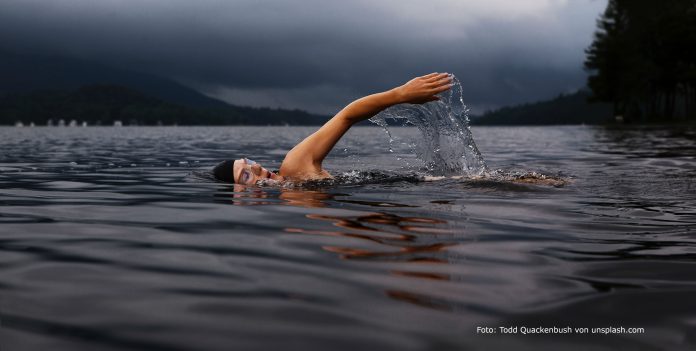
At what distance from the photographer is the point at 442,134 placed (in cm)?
1012

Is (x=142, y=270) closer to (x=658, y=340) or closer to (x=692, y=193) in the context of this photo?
(x=658, y=340)

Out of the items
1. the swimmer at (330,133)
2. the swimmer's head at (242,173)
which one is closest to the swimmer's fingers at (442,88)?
the swimmer at (330,133)

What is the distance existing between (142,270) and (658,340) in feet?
9.44

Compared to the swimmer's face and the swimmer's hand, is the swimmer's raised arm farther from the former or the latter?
the swimmer's face

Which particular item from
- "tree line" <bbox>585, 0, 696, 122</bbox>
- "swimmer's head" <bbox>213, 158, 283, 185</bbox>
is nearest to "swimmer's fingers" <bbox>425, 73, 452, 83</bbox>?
"swimmer's head" <bbox>213, 158, 283, 185</bbox>

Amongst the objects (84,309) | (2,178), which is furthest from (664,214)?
(2,178)

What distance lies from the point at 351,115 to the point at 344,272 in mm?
4782

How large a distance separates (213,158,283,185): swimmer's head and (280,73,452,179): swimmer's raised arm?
0.42m

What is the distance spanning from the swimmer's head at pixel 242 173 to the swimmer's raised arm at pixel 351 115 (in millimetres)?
423

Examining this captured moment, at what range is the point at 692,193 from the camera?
309 inches

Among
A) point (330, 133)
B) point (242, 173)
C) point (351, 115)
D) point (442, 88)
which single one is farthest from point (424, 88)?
point (242, 173)

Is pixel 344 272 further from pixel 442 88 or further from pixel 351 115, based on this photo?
pixel 351 115

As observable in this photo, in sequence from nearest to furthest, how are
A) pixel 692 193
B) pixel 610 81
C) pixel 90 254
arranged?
pixel 90 254
pixel 692 193
pixel 610 81

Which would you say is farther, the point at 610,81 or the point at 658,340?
the point at 610,81
